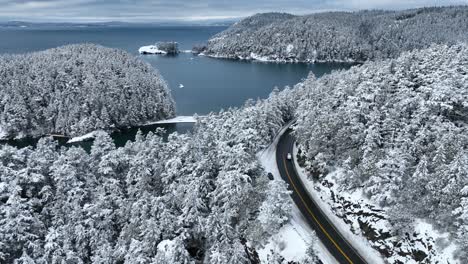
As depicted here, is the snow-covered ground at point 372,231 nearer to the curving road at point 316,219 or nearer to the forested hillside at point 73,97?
the curving road at point 316,219

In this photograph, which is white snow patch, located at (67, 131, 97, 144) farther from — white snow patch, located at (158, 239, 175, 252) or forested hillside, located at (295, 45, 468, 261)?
white snow patch, located at (158, 239, 175, 252)

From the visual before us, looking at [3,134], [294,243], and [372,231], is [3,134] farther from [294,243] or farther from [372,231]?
[372,231]

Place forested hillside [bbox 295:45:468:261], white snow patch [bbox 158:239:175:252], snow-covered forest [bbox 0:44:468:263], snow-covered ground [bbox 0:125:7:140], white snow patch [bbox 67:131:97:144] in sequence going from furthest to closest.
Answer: snow-covered ground [bbox 0:125:7:140] < white snow patch [bbox 67:131:97:144] < white snow patch [bbox 158:239:175:252] < snow-covered forest [bbox 0:44:468:263] < forested hillside [bbox 295:45:468:261]

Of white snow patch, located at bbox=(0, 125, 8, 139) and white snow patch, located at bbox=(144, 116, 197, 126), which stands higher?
white snow patch, located at bbox=(144, 116, 197, 126)

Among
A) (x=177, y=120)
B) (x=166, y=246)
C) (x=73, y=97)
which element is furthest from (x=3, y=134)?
(x=166, y=246)

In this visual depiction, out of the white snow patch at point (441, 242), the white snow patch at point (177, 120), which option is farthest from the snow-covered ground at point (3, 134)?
the white snow patch at point (441, 242)

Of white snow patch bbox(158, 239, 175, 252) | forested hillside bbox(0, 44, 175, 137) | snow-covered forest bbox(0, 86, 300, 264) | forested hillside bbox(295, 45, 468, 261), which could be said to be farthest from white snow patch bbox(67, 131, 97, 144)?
white snow patch bbox(158, 239, 175, 252)
